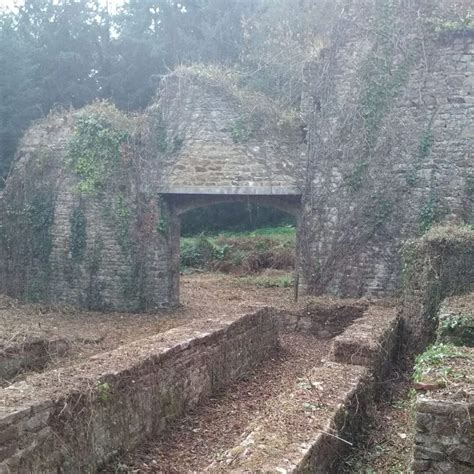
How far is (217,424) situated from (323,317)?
168 inches

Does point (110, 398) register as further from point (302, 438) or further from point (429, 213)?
point (429, 213)

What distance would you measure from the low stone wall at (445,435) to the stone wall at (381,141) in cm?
775

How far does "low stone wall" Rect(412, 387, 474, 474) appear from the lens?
365cm

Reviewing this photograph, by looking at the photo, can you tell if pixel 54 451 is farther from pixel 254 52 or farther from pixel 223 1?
pixel 223 1

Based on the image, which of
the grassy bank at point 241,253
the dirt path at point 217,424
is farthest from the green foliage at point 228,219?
the dirt path at point 217,424

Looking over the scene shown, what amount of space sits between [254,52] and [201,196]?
43.0 feet

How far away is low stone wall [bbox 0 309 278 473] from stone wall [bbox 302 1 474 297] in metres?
4.86

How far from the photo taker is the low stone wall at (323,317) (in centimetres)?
996

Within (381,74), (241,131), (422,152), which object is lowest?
(422,152)

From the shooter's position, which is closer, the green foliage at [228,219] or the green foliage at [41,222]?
the green foliage at [41,222]

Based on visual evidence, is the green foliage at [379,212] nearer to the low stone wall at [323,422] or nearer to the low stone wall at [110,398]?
the low stone wall at [323,422]

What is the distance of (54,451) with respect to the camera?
15.1ft

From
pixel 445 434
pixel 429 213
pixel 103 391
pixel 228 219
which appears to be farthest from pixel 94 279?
pixel 228 219

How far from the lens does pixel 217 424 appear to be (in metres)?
6.29
